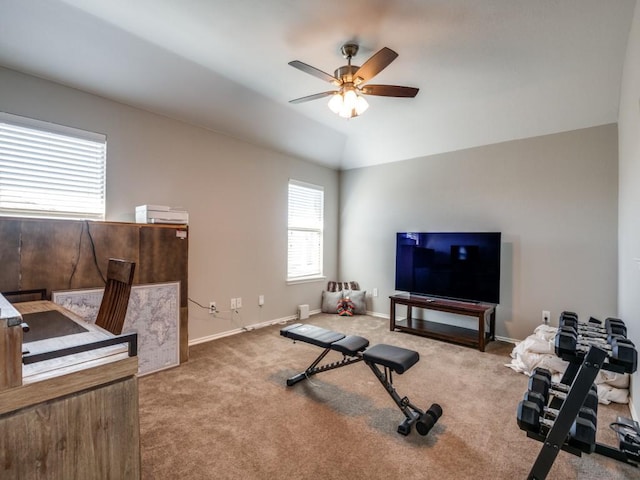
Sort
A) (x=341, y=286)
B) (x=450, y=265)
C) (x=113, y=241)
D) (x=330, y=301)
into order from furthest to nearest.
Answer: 1. (x=341, y=286)
2. (x=330, y=301)
3. (x=450, y=265)
4. (x=113, y=241)

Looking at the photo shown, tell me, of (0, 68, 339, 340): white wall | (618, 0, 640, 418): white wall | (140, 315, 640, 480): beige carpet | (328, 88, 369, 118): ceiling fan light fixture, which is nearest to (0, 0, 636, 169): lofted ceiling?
(0, 68, 339, 340): white wall

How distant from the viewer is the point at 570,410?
139 centimetres

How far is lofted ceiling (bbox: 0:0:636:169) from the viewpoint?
217 cm

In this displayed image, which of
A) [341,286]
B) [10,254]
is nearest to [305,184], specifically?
[341,286]

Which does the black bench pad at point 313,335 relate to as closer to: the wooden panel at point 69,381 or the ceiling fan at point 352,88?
the wooden panel at point 69,381

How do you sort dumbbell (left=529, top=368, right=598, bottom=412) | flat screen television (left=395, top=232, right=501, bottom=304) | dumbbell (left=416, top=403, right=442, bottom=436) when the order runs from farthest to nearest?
flat screen television (left=395, top=232, right=501, bottom=304) < dumbbell (left=416, top=403, right=442, bottom=436) < dumbbell (left=529, top=368, right=598, bottom=412)

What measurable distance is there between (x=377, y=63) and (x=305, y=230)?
3044 mm

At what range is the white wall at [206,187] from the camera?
2.79 metres

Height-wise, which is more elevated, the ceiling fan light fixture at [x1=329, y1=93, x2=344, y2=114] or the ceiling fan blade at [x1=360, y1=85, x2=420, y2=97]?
the ceiling fan blade at [x1=360, y1=85, x2=420, y2=97]

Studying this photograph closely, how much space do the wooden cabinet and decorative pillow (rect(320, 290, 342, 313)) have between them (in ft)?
8.03

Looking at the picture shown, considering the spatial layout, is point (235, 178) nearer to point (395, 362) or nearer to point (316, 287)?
point (316, 287)

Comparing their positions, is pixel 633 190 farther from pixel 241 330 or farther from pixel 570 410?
pixel 241 330

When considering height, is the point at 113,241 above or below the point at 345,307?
above

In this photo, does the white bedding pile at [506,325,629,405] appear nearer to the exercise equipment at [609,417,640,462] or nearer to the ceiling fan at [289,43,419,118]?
the exercise equipment at [609,417,640,462]
